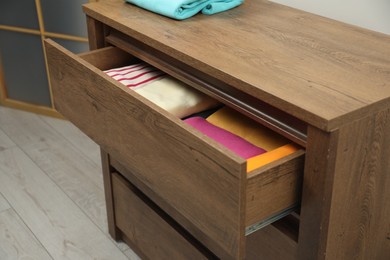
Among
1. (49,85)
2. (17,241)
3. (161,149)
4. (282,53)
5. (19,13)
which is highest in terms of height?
(282,53)

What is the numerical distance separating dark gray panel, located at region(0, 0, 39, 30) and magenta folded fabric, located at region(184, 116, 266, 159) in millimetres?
1424

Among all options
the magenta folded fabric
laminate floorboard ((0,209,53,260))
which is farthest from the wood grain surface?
laminate floorboard ((0,209,53,260))

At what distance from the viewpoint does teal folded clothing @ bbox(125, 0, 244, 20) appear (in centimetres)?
125

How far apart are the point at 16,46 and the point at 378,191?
6.06 ft

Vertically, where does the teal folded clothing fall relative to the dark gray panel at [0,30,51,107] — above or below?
above

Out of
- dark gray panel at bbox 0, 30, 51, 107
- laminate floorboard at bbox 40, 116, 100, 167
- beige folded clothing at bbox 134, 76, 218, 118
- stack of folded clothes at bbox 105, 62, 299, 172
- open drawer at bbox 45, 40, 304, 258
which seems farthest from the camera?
dark gray panel at bbox 0, 30, 51, 107

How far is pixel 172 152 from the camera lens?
96 centimetres

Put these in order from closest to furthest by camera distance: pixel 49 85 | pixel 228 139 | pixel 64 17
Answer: pixel 228 139, pixel 64 17, pixel 49 85

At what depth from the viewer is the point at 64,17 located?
7.42ft

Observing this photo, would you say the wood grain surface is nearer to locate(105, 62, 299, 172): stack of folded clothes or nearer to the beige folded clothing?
locate(105, 62, 299, 172): stack of folded clothes

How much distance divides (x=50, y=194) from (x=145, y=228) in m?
0.59

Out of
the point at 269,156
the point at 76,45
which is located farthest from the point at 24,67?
the point at 269,156

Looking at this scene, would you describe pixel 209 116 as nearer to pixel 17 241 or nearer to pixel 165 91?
pixel 165 91

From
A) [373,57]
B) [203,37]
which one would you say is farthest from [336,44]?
[203,37]
